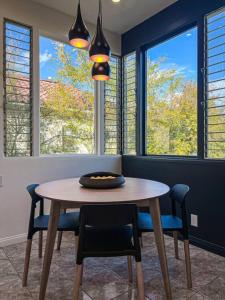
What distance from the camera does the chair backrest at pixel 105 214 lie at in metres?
1.42

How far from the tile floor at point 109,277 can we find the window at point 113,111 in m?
1.60

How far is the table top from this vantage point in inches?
62.3

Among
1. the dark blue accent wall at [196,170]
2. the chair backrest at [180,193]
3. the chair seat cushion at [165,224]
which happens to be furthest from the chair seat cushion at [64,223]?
the dark blue accent wall at [196,170]

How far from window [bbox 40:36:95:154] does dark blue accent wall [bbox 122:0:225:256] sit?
0.89 meters

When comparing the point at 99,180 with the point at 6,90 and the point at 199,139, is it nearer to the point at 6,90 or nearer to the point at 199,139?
the point at 199,139

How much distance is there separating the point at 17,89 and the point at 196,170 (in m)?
2.21

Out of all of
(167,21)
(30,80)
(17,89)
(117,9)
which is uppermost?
(117,9)

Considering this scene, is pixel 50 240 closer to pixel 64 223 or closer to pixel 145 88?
pixel 64 223

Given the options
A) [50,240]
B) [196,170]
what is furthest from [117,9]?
[50,240]

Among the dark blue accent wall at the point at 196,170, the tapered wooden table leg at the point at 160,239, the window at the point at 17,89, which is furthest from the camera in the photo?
the window at the point at 17,89

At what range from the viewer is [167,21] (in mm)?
2988

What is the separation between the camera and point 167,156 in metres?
3.09

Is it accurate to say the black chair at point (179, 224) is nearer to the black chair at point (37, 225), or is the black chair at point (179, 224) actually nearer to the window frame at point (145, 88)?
the black chair at point (37, 225)

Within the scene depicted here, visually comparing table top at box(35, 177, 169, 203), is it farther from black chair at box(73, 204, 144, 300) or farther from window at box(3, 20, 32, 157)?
window at box(3, 20, 32, 157)
